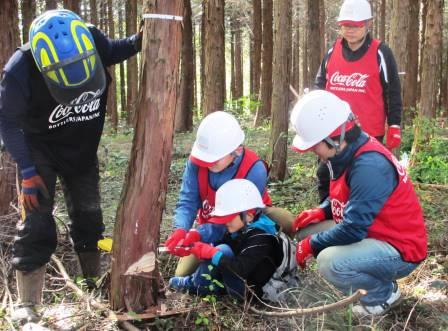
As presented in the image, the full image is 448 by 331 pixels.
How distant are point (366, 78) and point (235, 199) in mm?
1945

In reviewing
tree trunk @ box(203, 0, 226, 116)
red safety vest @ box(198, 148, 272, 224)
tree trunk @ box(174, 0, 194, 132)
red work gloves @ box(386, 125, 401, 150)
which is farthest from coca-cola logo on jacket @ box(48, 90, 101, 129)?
tree trunk @ box(174, 0, 194, 132)

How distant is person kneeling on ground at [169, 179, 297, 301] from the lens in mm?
3111

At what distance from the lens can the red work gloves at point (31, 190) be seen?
3090 mm

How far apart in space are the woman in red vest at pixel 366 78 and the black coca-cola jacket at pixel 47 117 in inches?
77.1

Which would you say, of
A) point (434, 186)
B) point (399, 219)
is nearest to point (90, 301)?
point (399, 219)

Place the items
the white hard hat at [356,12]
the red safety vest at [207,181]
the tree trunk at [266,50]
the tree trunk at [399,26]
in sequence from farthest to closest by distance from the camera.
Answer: the tree trunk at [266,50] < the tree trunk at [399,26] < the white hard hat at [356,12] < the red safety vest at [207,181]

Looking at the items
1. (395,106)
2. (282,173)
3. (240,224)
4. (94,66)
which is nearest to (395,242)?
(240,224)

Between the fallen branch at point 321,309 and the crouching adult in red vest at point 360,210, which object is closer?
the fallen branch at point 321,309

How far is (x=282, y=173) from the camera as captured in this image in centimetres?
686

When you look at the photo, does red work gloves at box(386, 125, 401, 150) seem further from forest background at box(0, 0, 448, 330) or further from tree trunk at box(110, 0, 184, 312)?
tree trunk at box(110, 0, 184, 312)

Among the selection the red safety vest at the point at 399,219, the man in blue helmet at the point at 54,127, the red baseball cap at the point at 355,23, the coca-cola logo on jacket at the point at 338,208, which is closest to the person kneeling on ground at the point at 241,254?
the coca-cola logo on jacket at the point at 338,208

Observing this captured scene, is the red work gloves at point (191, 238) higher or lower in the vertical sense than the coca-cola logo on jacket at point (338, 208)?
Result: lower

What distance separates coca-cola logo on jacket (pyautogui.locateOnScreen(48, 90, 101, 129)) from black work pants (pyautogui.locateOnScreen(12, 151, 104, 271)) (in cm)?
26

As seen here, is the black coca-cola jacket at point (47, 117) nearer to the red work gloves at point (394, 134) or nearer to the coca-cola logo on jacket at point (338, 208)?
the coca-cola logo on jacket at point (338, 208)
